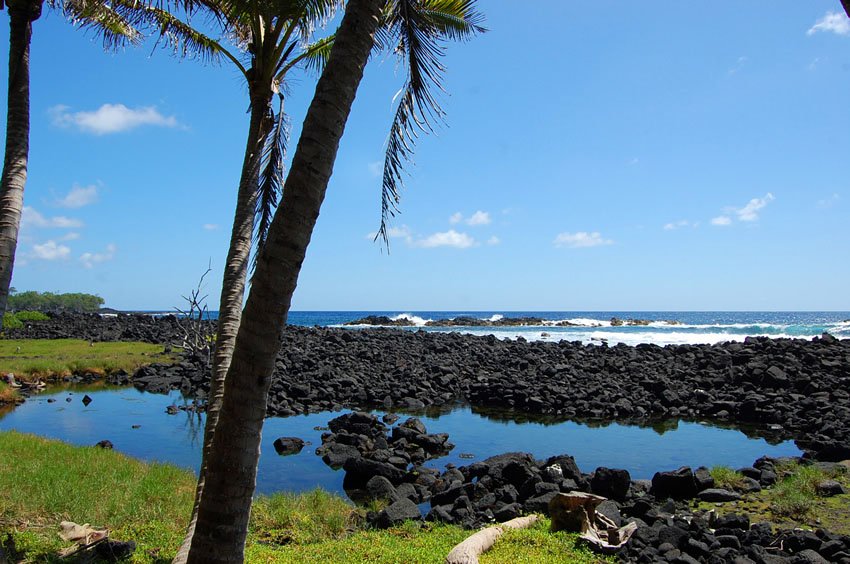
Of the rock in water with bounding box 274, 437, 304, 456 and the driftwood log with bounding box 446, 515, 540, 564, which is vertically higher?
the driftwood log with bounding box 446, 515, 540, 564

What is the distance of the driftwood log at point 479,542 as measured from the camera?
5641 mm

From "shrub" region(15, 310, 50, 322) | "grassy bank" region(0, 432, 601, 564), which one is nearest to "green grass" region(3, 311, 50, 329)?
"shrub" region(15, 310, 50, 322)

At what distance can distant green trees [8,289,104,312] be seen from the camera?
9191cm

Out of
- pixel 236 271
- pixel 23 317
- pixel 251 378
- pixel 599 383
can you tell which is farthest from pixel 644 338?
pixel 251 378

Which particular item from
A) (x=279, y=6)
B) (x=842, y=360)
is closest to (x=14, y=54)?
(x=279, y=6)

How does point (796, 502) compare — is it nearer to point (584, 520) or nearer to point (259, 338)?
point (584, 520)

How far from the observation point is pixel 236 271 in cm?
534

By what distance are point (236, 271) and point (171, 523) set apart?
3.55 m

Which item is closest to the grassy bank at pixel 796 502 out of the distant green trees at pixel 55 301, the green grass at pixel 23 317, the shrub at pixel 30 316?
the green grass at pixel 23 317

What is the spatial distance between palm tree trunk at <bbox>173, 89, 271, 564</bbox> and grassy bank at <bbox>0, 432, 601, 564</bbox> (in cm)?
164

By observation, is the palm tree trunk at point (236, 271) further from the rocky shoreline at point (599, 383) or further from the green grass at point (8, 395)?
the green grass at point (8, 395)

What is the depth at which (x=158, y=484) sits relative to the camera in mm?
8438

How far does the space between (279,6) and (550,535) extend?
6329 millimetres

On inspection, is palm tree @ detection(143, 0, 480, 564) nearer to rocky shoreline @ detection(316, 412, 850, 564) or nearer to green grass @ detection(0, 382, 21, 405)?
rocky shoreline @ detection(316, 412, 850, 564)
